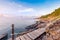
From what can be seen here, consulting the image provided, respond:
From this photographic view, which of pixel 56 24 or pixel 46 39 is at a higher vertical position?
pixel 56 24

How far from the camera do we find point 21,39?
17219 millimetres

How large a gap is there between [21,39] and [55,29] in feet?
28.3

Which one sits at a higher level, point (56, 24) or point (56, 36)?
point (56, 24)

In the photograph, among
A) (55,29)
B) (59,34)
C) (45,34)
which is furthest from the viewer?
(45,34)

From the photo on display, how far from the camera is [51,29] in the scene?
82.8 feet

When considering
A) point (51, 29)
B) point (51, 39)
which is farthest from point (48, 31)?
point (51, 39)

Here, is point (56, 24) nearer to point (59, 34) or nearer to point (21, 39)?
point (59, 34)

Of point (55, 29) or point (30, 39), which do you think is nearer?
point (30, 39)

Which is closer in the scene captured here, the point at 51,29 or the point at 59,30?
the point at 59,30

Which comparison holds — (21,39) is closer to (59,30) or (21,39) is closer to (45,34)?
(59,30)

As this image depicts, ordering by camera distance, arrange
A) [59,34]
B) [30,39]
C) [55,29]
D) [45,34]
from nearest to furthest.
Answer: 1. [30,39]
2. [59,34]
3. [55,29]
4. [45,34]

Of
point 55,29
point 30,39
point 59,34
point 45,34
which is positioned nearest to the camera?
point 30,39

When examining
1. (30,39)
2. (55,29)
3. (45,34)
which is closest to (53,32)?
(55,29)

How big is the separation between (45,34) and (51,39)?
9.35 feet
